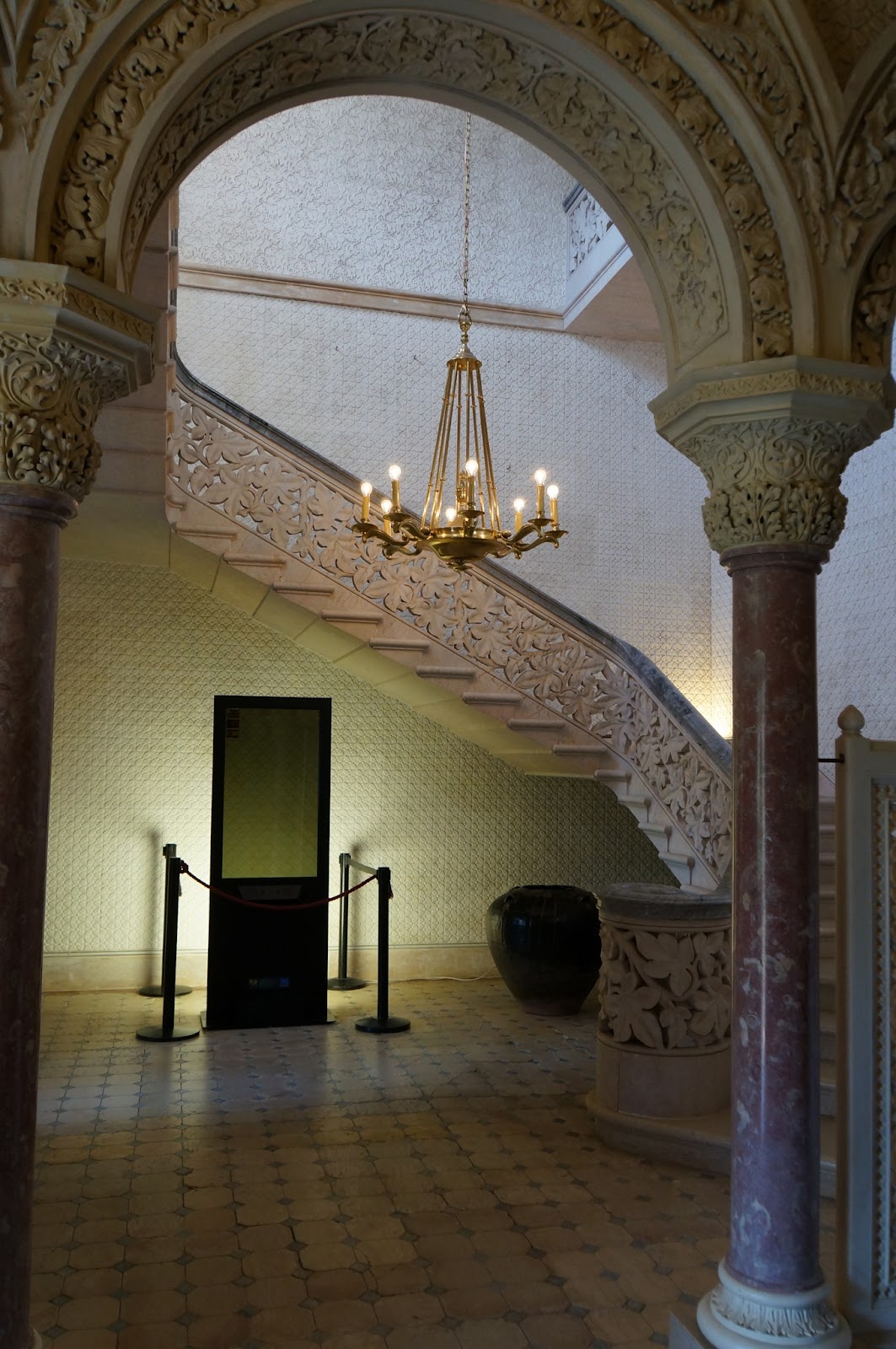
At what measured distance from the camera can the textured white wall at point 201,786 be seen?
909 centimetres

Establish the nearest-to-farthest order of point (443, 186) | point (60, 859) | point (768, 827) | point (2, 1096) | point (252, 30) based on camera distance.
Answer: point (2, 1096)
point (252, 30)
point (768, 827)
point (60, 859)
point (443, 186)

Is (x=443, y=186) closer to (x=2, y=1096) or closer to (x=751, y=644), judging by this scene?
(x=751, y=644)

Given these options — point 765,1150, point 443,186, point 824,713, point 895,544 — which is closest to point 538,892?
point 824,713

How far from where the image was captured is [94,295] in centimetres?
307

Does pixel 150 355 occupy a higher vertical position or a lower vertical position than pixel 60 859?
higher

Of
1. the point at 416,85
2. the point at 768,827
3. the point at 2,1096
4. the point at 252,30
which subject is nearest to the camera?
the point at 2,1096

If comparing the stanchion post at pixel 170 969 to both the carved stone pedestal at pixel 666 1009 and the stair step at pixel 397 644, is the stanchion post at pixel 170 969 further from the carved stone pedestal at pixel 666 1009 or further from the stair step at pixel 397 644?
the carved stone pedestal at pixel 666 1009

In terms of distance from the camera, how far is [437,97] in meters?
4.16

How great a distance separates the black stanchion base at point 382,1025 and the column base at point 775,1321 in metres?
4.51

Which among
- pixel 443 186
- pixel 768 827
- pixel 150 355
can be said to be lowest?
pixel 768 827

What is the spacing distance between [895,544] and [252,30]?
635 cm

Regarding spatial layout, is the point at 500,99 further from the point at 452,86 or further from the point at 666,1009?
the point at 666,1009

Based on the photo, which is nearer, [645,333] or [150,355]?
[150,355]

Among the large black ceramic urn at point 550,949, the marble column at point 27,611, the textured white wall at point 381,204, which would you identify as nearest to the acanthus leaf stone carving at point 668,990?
the large black ceramic urn at point 550,949
